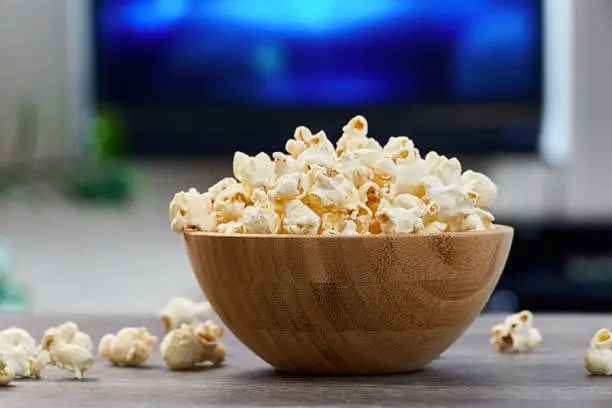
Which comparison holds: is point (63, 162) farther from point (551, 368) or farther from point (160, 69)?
point (551, 368)

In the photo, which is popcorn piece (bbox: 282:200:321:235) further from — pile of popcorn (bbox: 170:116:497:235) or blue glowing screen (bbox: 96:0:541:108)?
blue glowing screen (bbox: 96:0:541:108)

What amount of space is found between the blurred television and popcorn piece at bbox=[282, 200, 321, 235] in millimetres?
2651

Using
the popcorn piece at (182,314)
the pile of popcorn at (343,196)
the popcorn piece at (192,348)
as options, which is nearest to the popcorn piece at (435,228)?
the pile of popcorn at (343,196)

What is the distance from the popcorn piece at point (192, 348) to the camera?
105 cm

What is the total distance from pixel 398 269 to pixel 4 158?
2.93m

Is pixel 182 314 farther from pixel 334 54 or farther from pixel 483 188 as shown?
pixel 334 54

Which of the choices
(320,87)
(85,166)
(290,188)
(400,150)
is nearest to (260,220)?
(290,188)

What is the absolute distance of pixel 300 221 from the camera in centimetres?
96

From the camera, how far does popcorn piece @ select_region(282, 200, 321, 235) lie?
0.96m

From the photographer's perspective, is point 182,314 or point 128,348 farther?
point 182,314

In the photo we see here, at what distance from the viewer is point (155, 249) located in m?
3.83

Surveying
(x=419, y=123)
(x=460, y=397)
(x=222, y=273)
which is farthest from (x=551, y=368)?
(x=419, y=123)

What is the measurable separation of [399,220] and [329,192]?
6cm

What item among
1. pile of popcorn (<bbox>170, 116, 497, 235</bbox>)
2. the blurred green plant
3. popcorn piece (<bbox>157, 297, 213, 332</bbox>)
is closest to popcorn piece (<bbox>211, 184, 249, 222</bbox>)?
pile of popcorn (<bbox>170, 116, 497, 235</bbox>)
